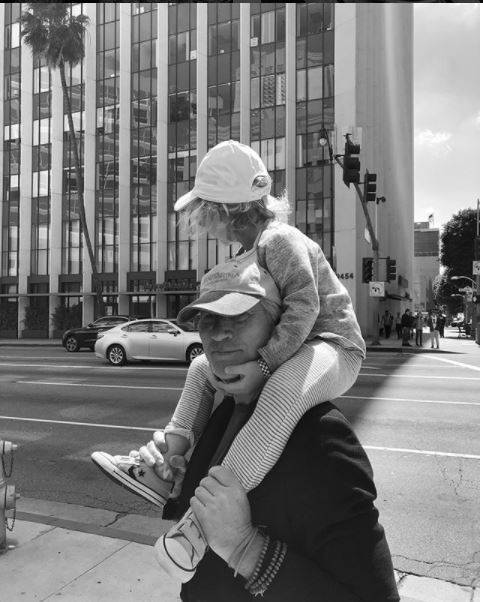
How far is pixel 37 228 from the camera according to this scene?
40.7 m

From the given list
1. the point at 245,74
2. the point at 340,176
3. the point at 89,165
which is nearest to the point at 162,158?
the point at 89,165

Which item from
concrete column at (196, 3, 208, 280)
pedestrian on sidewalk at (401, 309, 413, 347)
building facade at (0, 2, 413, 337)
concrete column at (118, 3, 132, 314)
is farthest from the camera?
concrete column at (118, 3, 132, 314)

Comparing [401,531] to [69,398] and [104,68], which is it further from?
[104,68]

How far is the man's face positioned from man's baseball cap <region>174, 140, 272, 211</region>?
39 centimetres

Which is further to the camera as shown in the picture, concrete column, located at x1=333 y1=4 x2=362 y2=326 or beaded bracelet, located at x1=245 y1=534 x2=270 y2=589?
concrete column, located at x1=333 y1=4 x2=362 y2=326

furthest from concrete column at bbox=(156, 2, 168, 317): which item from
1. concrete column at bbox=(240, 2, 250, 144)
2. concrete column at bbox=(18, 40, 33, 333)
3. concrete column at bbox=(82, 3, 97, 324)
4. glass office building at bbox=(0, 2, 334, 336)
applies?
concrete column at bbox=(18, 40, 33, 333)

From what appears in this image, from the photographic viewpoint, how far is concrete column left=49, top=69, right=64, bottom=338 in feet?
130

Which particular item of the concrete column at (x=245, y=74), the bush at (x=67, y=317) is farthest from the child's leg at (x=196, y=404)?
the bush at (x=67, y=317)

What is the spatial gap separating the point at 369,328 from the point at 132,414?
85.8 feet

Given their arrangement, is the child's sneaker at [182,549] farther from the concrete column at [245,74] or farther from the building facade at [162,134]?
the concrete column at [245,74]

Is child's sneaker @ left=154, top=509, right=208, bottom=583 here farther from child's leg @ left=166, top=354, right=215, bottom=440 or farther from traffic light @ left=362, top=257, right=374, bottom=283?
traffic light @ left=362, top=257, right=374, bottom=283

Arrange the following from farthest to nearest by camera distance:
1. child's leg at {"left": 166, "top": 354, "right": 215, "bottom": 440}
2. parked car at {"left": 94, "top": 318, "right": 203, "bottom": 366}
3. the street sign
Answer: the street sign < parked car at {"left": 94, "top": 318, "right": 203, "bottom": 366} < child's leg at {"left": 166, "top": 354, "right": 215, "bottom": 440}

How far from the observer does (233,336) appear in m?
1.40

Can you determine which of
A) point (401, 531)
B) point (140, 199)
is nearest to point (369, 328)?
point (140, 199)
